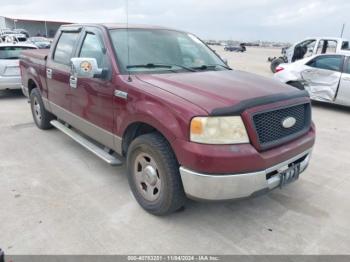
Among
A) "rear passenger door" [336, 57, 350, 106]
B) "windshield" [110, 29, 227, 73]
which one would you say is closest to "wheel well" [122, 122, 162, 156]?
"windshield" [110, 29, 227, 73]

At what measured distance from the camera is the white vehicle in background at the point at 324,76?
24.5 ft

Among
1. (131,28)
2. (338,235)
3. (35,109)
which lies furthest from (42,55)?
(338,235)

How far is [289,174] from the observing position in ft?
9.01

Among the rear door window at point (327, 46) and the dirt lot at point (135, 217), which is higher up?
the rear door window at point (327, 46)

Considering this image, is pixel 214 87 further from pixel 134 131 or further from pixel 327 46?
pixel 327 46

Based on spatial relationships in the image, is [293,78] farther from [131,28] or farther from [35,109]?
[35,109]

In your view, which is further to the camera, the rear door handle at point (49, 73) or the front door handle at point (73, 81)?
the rear door handle at point (49, 73)

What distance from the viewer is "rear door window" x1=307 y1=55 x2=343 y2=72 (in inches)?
300

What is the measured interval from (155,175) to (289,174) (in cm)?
123

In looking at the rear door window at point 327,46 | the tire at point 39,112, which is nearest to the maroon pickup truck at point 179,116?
the tire at point 39,112

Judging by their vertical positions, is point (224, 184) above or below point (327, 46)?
below

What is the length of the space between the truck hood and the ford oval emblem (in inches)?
10.0

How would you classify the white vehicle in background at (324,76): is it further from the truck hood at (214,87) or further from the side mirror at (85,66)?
the side mirror at (85,66)

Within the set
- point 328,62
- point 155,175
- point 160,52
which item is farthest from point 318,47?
point 155,175
